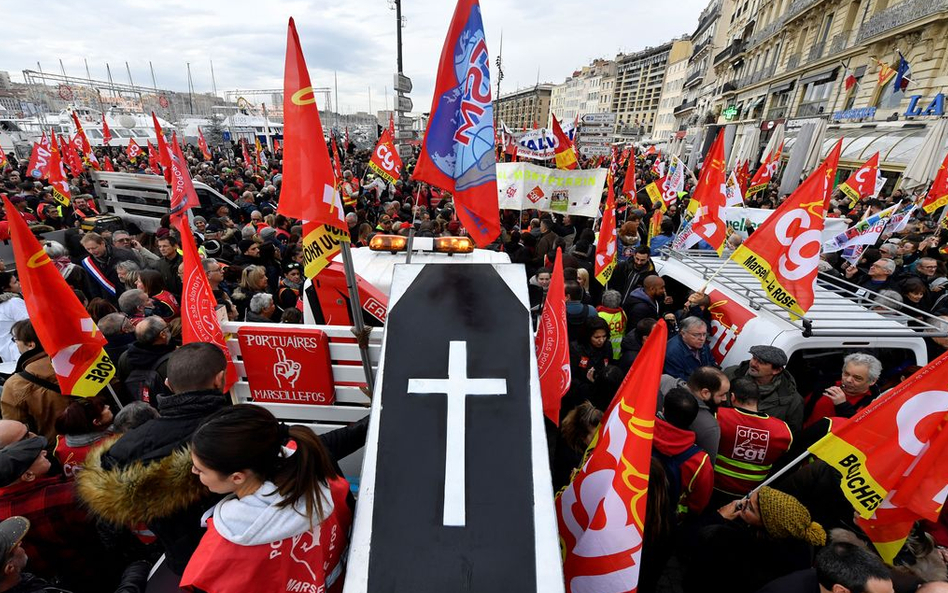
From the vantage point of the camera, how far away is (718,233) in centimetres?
657

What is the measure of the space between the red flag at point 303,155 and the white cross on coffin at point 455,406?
1.17m

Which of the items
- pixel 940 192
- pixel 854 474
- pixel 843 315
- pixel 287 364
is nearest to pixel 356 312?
pixel 287 364

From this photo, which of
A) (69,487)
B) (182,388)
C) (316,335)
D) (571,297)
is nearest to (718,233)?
(571,297)

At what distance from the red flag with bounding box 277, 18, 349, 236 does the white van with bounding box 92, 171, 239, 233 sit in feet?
30.8

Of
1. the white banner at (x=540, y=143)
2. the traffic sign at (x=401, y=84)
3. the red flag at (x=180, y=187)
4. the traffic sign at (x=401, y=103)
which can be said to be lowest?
the red flag at (x=180, y=187)

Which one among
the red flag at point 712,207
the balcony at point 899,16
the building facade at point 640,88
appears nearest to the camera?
the red flag at point 712,207

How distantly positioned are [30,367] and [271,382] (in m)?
1.84

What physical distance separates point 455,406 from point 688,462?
1.62m

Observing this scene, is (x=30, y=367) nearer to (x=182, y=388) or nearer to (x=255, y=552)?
(x=182, y=388)

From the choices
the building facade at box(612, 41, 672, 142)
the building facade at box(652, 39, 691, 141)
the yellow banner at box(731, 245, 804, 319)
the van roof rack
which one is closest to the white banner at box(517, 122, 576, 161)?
the van roof rack

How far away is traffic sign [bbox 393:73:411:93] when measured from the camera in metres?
13.5

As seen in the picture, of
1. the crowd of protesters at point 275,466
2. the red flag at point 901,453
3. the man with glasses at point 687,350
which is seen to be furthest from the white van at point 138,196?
the red flag at point 901,453

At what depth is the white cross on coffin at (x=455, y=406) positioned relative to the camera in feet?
5.85

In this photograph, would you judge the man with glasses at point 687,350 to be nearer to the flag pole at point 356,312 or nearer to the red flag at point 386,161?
the flag pole at point 356,312
